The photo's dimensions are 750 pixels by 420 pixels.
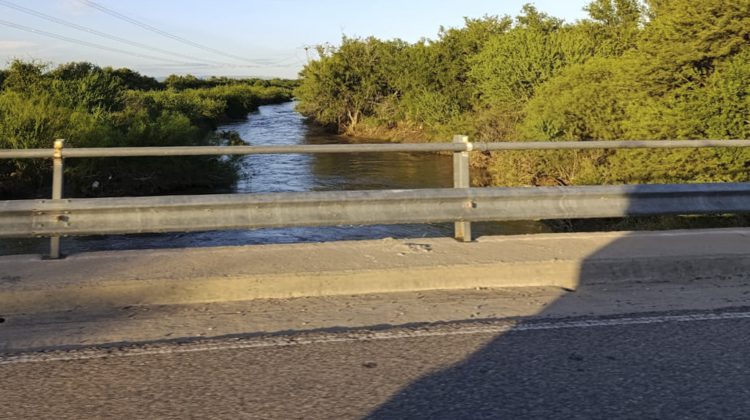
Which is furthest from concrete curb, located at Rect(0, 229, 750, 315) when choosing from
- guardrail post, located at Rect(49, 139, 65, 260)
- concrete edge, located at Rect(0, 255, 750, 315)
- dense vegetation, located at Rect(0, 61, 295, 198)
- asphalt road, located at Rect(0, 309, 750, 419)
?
dense vegetation, located at Rect(0, 61, 295, 198)

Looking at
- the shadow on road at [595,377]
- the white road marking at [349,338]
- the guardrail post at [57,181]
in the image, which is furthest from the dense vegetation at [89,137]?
the shadow on road at [595,377]

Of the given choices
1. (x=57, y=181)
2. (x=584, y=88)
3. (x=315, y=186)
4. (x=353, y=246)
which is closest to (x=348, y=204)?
(x=353, y=246)

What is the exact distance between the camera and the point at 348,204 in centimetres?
643

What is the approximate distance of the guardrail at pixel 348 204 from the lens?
19.4 ft

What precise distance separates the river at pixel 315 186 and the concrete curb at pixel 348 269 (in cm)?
134

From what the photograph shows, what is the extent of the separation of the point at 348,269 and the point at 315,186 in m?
19.1

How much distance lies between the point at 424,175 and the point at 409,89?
19.0 meters

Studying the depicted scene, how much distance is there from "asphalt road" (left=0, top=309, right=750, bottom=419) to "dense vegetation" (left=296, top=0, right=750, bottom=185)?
13.9m

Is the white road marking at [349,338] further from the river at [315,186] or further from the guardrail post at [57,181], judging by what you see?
the river at [315,186]

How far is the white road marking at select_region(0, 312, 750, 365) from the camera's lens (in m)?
4.43

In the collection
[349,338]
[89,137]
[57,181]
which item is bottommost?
[349,338]

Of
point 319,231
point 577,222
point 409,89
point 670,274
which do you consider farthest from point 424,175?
point 670,274

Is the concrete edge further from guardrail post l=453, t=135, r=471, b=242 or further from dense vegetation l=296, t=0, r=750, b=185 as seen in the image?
dense vegetation l=296, t=0, r=750, b=185

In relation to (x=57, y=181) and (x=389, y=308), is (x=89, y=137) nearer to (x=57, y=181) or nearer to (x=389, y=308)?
(x=57, y=181)
